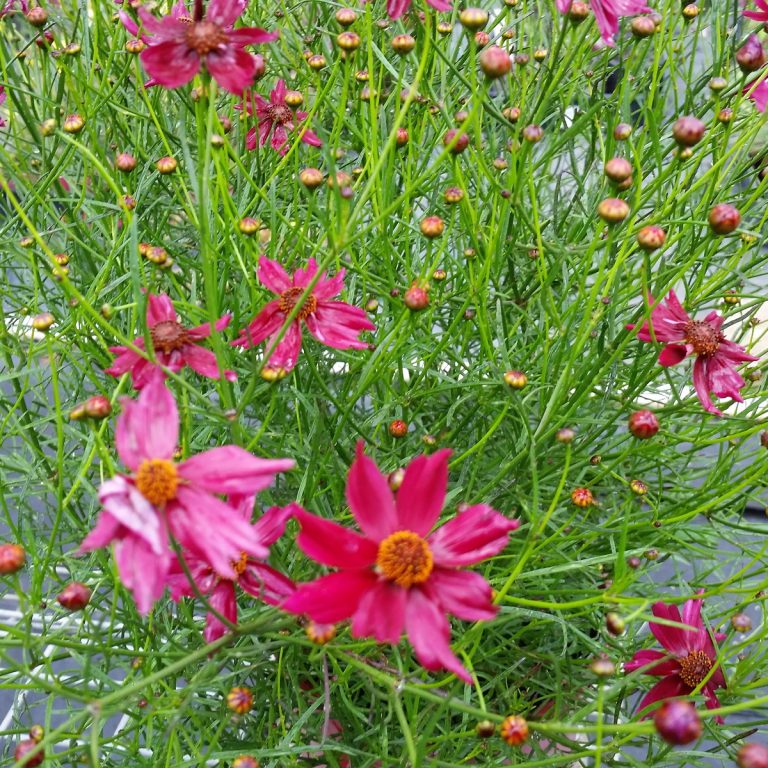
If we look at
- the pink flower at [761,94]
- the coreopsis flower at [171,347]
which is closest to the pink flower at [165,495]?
the coreopsis flower at [171,347]

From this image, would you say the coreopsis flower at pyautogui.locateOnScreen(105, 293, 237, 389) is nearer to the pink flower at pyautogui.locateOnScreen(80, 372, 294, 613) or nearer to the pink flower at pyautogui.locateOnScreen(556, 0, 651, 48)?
the pink flower at pyautogui.locateOnScreen(80, 372, 294, 613)

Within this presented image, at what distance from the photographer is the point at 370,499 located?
337 millimetres

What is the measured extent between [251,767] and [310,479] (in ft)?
0.53

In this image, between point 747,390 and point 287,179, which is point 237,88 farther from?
point 747,390

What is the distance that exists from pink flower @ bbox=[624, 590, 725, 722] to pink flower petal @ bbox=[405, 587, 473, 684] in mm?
229

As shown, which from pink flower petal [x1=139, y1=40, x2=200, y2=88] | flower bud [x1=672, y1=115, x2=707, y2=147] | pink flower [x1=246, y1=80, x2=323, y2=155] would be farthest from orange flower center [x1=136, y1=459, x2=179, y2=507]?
pink flower [x1=246, y1=80, x2=323, y2=155]

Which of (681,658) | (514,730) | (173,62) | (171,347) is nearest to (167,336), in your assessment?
(171,347)

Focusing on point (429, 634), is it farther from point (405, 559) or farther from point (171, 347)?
point (171, 347)

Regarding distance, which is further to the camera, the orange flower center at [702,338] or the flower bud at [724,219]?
the orange flower center at [702,338]

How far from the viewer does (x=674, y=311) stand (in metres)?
0.53

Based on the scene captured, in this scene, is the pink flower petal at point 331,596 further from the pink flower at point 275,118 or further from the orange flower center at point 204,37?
the pink flower at point 275,118

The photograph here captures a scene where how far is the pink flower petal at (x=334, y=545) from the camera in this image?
311 millimetres

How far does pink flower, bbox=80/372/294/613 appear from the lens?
0.27 m

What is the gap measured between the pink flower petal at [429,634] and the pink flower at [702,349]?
0.27m
